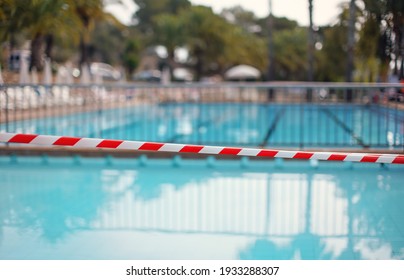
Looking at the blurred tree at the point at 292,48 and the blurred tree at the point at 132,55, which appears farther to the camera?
the blurred tree at the point at 292,48

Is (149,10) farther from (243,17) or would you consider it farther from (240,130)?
(240,130)

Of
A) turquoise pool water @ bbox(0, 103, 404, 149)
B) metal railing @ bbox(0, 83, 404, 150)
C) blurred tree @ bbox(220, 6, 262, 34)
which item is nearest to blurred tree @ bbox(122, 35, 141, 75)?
blurred tree @ bbox(220, 6, 262, 34)

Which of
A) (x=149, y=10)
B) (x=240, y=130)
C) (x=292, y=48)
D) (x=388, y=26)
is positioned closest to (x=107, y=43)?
(x=149, y=10)

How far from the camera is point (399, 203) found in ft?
19.5

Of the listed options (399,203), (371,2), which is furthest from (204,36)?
(399,203)

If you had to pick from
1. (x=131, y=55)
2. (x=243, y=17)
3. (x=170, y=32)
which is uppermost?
(x=243, y=17)

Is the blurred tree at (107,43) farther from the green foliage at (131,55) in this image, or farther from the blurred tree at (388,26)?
the blurred tree at (388,26)

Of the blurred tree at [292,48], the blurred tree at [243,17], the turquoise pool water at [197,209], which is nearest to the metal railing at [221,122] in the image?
the turquoise pool water at [197,209]

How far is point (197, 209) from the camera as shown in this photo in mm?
5707

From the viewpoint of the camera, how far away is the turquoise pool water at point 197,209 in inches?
173
